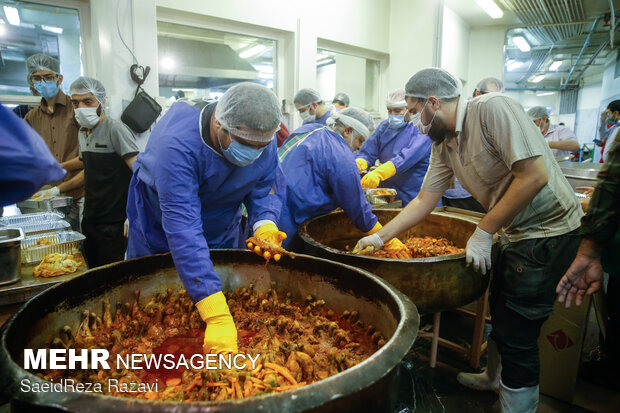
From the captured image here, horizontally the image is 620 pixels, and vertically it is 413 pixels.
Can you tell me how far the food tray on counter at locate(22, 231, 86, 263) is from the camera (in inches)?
88.2

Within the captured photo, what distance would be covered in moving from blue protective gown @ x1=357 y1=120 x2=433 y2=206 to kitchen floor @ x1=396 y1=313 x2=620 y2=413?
158cm

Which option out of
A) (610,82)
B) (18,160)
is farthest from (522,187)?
(610,82)

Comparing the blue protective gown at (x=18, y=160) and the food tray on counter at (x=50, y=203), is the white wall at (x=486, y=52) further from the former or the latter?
the blue protective gown at (x=18, y=160)

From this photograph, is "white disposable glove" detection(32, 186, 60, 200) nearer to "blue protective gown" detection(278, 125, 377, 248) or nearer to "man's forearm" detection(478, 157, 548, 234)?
"blue protective gown" detection(278, 125, 377, 248)

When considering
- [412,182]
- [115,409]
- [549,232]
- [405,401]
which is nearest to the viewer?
[115,409]

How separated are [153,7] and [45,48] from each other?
118cm

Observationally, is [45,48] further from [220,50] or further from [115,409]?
[115,409]

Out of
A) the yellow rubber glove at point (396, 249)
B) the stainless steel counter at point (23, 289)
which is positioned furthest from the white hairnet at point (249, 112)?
the yellow rubber glove at point (396, 249)

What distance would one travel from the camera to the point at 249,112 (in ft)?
4.77

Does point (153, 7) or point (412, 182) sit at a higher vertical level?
point (153, 7)

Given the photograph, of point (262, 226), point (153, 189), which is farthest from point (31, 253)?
point (262, 226)

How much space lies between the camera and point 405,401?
2.38 meters

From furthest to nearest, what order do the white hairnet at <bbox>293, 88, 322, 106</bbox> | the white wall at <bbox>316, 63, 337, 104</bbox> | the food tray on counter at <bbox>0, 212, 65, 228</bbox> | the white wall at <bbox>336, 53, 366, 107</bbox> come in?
the white wall at <bbox>316, 63, 337, 104</bbox>
the white wall at <bbox>336, 53, 366, 107</bbox>
the white hairnet at <bbox>293, 88, 322, 106</bbox>
the food tray on counter at <bbox>0, 212, 65, 228</bbox>

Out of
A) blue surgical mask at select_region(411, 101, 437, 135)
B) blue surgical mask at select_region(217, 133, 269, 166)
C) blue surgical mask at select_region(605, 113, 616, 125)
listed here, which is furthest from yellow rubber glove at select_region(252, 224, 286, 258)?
blue surgical mask at select_region(605, 113, 616, 125)
